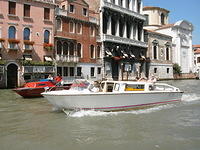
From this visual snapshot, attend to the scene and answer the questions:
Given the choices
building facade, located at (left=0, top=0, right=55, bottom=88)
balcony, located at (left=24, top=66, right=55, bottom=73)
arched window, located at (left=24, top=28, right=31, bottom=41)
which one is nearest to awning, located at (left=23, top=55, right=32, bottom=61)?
building facade, located at (left=0, top=0, right=55, bottom=88)

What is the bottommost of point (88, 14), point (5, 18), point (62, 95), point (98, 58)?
point (62, 95)

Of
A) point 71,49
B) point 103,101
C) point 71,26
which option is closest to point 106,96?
point 103,101

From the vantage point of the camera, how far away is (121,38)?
28.2 m

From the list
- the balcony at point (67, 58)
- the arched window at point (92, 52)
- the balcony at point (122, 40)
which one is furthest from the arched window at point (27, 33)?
the balcony at point (122, 40)

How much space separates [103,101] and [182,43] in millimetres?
35059

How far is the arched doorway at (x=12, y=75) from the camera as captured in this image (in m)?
19.0

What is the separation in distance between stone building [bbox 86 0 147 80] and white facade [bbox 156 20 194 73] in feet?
28.1

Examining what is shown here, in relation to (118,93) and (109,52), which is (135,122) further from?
(109,52)

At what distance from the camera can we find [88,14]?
24.3 m

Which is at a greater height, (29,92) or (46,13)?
(46,13)

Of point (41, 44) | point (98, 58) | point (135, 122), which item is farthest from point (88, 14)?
point (135, 122)

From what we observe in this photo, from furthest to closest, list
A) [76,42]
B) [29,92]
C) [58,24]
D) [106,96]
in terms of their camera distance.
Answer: [76,42] < [58,24] < [29,92] < [106,96]

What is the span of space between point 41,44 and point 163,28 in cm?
2499

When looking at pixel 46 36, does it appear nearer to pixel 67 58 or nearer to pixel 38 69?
pixel 67 58
